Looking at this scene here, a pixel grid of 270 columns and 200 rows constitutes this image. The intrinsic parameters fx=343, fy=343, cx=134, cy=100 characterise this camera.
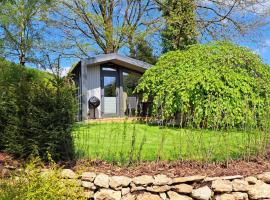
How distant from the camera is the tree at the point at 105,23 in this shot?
19859 millimetres

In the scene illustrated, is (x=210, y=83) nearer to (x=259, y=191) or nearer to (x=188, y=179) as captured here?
(x=259, y=191)

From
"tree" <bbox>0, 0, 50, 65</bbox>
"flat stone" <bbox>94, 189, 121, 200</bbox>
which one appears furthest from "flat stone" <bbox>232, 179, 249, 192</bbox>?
"tree" <bbox>0, 0, 50, 65</bbox>

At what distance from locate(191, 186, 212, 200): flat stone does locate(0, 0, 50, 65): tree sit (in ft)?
51.0

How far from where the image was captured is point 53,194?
387cm

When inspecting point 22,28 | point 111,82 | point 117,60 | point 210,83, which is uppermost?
point 22,28

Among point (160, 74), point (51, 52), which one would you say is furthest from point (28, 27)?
point (160, 74)

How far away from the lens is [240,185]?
4.40 metres

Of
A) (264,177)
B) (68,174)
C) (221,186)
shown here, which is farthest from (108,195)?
(264,177)

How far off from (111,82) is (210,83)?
7319 millimetres

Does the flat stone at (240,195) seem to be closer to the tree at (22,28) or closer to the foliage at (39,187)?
the foliage at (39,187)

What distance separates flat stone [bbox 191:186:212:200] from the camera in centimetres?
Result: 426

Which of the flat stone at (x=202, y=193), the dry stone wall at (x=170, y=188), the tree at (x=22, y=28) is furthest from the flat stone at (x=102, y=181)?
the tree at (x=22, y=28)

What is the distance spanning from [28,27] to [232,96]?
539 inches

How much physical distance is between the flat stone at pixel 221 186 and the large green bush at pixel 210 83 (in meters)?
4.56
